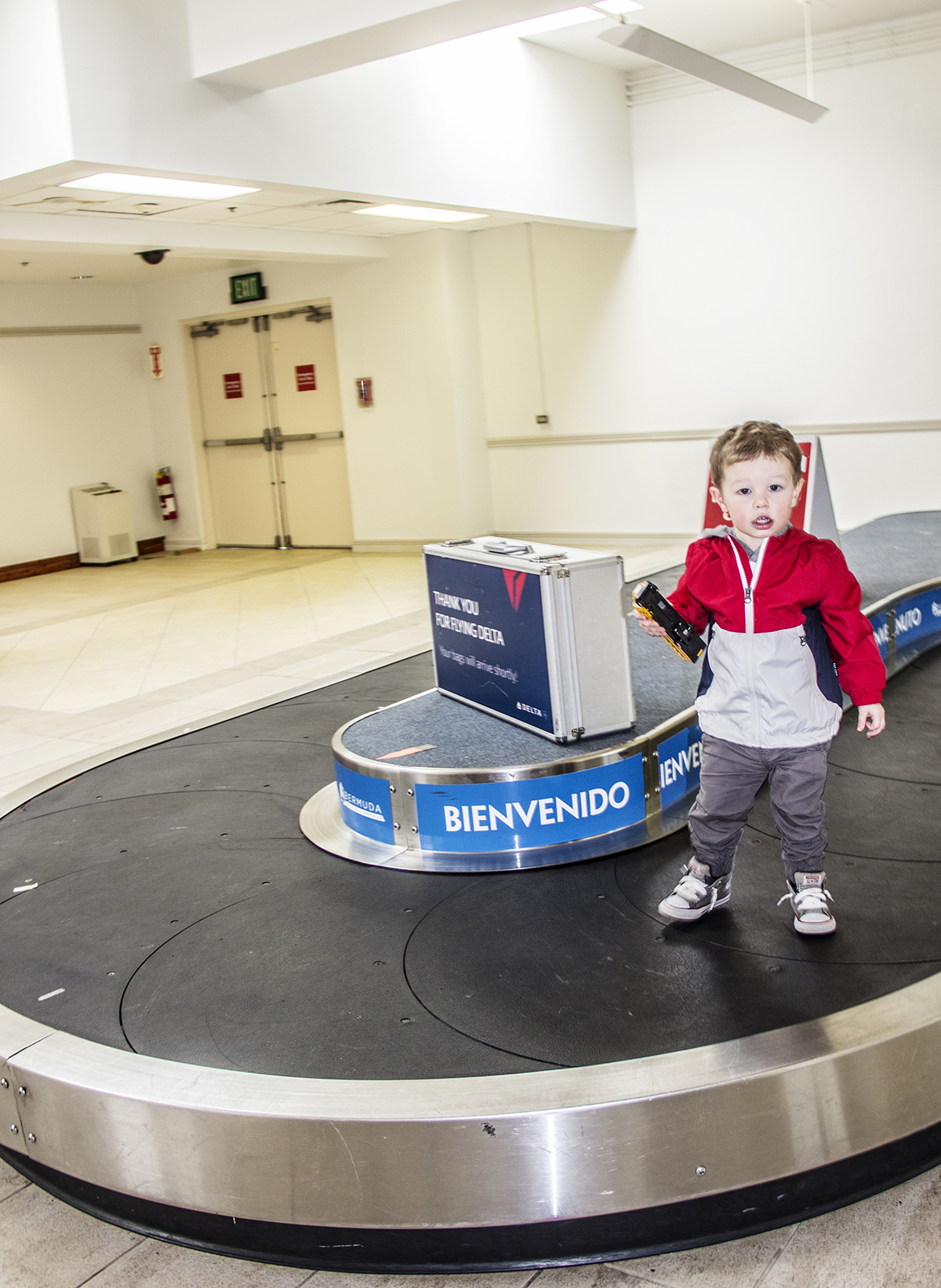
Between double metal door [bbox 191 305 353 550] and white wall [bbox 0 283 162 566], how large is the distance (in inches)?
35.7

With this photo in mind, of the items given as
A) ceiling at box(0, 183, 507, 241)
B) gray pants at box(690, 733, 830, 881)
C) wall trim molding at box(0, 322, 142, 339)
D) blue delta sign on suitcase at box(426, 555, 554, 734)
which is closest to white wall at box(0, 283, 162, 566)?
wall trim molding at box(0, 322, 142, 339)

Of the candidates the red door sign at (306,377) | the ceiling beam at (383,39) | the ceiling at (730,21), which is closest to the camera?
the ceiling beam at (383,39)

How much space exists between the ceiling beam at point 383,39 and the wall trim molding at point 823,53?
15.0 feet

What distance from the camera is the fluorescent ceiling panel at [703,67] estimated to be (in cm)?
527

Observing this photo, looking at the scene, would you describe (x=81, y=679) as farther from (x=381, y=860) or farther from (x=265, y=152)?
(x=381, y=860)

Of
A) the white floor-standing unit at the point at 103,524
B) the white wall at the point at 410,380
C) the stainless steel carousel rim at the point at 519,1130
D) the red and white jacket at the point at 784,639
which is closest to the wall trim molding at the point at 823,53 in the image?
the white wall at the point at 410,380

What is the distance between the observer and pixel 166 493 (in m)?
13.5

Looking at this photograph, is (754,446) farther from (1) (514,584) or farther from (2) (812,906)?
(1) (514,584)

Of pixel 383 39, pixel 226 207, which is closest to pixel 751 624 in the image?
pixel 383 39

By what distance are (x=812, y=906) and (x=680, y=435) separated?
8000mm

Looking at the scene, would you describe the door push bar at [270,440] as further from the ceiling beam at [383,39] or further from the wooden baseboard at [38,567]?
the ceiling beam at [383,39]

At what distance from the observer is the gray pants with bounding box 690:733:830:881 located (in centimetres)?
274

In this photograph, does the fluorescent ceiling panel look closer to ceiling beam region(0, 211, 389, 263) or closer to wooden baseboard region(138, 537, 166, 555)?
ceiling beam region(0, 211, 389, 263)

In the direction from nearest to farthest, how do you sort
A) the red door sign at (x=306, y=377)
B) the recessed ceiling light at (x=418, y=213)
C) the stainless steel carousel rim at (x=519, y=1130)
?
the stainless steel carousel rim at (x=519, y=1130), the recessed ceiling light at (x=418, y=213), the red door sign at (x=306, y=377)
